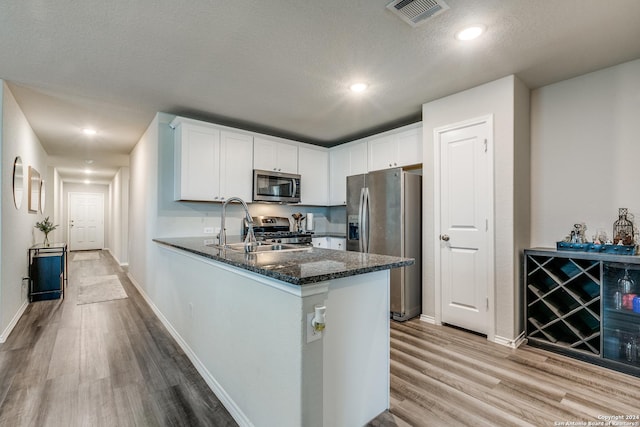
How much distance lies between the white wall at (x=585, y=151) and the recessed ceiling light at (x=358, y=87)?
1724 mm

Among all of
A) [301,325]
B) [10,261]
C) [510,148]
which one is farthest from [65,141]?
[510,148]

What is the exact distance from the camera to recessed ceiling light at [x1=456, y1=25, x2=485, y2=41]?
78.5 inches

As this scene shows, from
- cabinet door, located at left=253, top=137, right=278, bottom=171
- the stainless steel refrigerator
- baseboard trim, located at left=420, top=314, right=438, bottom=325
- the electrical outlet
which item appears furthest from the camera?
cabinet door, located at left=253, top=137, right=278, bottom=171

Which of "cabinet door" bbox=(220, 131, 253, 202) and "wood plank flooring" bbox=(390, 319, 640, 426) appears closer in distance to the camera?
"wood plank flooring" bbox=(390, 319, 640, 426)

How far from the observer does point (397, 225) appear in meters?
3.36

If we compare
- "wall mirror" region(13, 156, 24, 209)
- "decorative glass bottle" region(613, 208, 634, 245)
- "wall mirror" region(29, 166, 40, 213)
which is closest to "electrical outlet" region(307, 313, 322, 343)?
"decorative glass bottle" region(613, 208, 634, 245)

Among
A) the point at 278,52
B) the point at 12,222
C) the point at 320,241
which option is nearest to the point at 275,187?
the point at 320,241

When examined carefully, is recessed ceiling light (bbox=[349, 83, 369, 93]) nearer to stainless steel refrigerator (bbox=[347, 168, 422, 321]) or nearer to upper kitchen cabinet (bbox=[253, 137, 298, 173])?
stainless steel refrigerator (bbox=[347, 168, 422, 321])

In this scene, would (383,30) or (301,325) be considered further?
(383,30)

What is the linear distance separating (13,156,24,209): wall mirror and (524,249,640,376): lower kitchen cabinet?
17.2ft

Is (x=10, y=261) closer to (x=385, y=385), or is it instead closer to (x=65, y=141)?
(x=65, y=141)

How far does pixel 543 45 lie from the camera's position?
2217 mm

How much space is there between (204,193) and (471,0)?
311 centimetres

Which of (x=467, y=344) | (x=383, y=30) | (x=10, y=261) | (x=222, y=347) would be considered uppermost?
(x=383, y=30)
